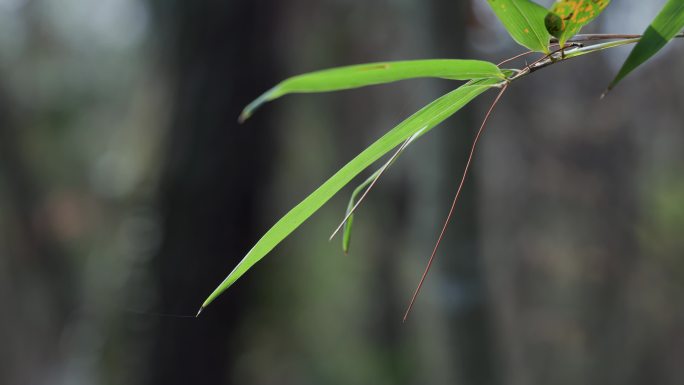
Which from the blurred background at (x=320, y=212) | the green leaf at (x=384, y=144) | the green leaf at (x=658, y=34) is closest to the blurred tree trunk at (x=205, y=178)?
the blurred background at (x=320, y=212)

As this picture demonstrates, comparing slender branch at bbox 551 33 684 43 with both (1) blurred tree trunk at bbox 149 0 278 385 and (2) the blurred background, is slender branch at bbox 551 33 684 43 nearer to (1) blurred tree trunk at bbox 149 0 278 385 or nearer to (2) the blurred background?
(2) the blurred background

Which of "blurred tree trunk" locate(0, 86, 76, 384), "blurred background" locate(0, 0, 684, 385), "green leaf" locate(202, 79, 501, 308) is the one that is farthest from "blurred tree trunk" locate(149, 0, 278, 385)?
"blurred tree trunk" locate(0, 86, 76, 384)

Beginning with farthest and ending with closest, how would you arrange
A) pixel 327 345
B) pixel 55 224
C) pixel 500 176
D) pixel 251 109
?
pixel 327 345 → pixel 55 224 → pixel 500 176 → pixel 251 109

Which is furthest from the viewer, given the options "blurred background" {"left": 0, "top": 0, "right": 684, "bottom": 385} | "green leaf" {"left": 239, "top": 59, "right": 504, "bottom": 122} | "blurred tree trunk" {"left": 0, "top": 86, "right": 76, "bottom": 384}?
"blurred tree trunk" {"left": 0, "top": 86, "right": 76, "bottom": 384}

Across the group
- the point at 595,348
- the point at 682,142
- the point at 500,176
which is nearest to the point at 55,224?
the point at 500,176

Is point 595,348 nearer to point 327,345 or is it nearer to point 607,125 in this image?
point 607,125

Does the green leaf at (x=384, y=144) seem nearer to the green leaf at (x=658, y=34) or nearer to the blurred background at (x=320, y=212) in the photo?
the green leaf at (x=658, y=34)
